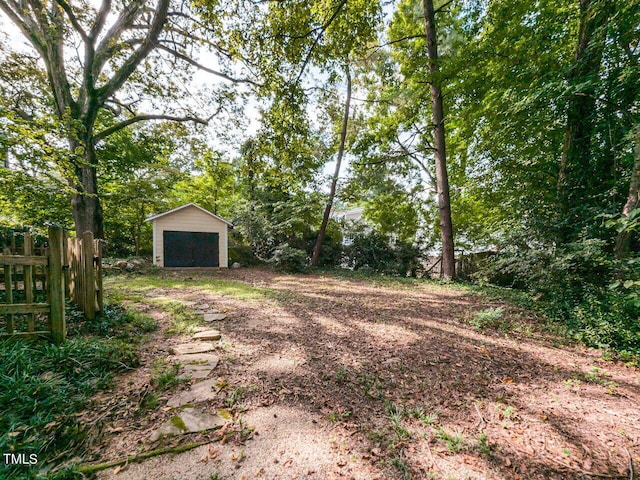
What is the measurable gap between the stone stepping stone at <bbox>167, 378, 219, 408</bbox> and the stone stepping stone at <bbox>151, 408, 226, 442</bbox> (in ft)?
0.38

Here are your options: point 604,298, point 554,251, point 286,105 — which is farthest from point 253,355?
point 554,251

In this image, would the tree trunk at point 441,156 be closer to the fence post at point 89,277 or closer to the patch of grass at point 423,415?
the patch of grass at point 423,415

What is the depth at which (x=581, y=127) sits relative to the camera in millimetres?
4781

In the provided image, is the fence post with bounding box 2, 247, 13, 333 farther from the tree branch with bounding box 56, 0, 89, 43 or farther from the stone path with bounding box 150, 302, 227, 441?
the tree branch with bounding box 56, 0, 89, 43

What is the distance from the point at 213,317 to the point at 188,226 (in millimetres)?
8262

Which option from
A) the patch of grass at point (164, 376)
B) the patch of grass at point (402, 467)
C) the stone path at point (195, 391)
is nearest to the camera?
the patch of grass at point (402, 467)

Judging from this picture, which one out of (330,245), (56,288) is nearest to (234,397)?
(56,288)

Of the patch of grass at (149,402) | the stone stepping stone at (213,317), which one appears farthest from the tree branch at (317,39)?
the patch of grass at (149,402)

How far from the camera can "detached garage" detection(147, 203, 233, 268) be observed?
10555 mm

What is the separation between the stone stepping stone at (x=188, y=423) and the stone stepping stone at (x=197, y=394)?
11 cm

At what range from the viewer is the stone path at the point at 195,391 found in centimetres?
178

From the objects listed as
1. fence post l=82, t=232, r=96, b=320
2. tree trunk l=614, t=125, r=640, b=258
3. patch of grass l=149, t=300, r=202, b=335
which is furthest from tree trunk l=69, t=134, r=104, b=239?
tree trunk l=614, t=125, r=640, b=258

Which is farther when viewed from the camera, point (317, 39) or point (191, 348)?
point (317, 39)

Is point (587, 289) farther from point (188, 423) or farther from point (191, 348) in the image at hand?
point (191, 348)
